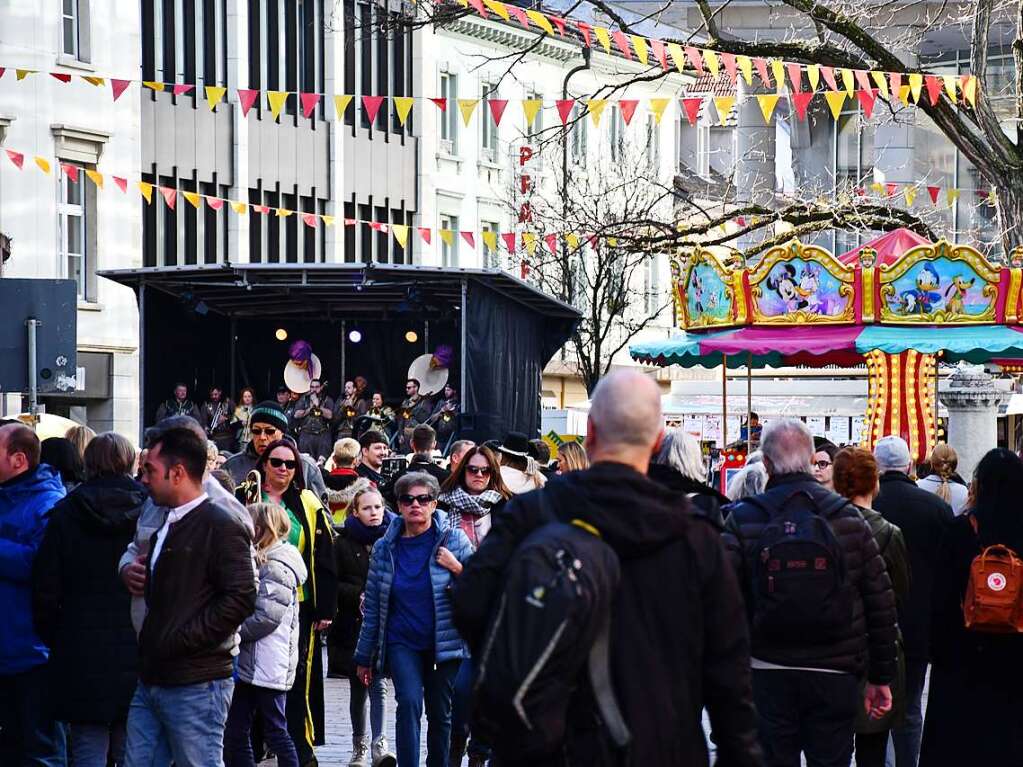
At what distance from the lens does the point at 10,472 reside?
29.9 feet

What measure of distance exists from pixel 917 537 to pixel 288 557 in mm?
2913

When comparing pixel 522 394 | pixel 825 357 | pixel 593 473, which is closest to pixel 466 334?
pixel 522 394

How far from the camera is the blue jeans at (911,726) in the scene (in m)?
10.0

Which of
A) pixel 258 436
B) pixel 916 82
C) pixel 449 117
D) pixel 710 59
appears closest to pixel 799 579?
pixel 258 436

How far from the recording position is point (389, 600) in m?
10.3

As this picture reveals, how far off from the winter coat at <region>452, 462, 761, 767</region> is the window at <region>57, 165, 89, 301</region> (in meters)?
29.2

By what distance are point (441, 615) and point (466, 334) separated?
12773mm

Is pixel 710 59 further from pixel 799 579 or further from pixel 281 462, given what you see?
pixel 799 579

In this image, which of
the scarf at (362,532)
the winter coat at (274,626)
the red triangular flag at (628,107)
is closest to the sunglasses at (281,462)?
the winter coat at (274,626)

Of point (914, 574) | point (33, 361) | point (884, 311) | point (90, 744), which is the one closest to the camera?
point (90, 744)

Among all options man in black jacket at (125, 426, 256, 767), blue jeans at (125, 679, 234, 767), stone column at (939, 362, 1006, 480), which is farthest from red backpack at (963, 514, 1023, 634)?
stone column at (939, 362, 1006, 480)

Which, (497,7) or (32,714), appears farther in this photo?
(497,7)

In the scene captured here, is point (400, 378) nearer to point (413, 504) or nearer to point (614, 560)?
point (413, 504)

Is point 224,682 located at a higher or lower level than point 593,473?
lower
